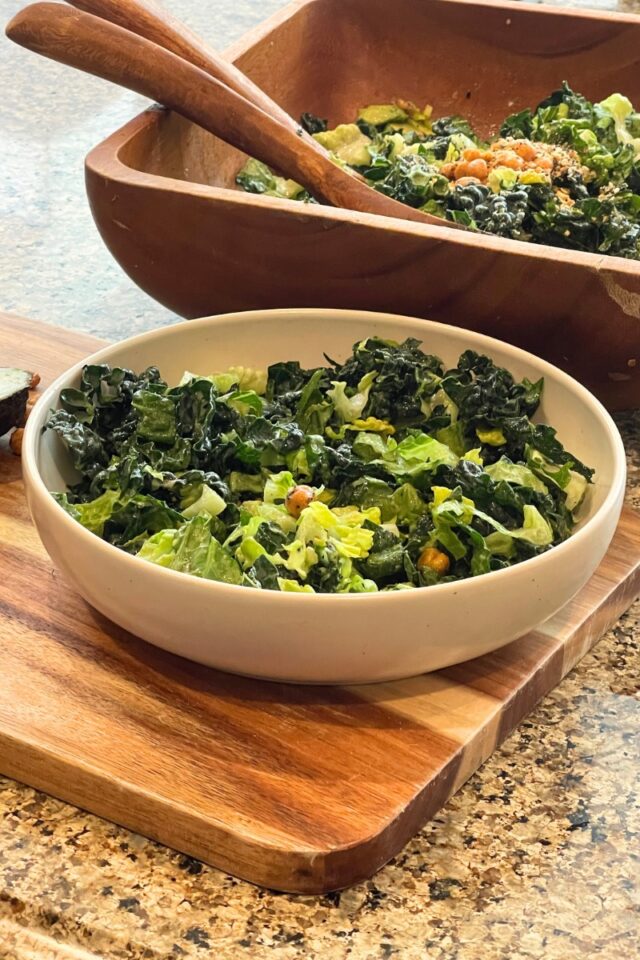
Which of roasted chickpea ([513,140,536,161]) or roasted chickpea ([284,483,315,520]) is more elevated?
roasted chickpea ([513,140,536,161])

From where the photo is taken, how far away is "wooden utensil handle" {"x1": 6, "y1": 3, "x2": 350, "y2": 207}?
1381 mm

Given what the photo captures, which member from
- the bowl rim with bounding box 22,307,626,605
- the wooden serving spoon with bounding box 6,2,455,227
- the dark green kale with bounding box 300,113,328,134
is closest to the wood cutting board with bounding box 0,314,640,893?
the bowl rim with bounding box 22,307,626,605

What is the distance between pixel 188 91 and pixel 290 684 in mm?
718

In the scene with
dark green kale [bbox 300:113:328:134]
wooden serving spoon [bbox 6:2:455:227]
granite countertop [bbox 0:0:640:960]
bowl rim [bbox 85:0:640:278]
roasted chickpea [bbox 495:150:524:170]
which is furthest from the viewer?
dark green kale [bbox 300:113:328:134]

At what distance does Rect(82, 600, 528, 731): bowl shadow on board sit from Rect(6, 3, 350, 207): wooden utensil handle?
581mm

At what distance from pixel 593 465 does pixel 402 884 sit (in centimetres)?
42

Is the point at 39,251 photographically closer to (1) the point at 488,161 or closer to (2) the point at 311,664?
(1) the point at 488,161

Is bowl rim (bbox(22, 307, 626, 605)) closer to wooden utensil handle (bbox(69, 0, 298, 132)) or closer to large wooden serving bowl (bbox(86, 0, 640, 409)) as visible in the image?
large wooden serving bowl (bbox(86, 0, 640, 409))

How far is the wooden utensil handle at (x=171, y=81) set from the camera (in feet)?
4.53

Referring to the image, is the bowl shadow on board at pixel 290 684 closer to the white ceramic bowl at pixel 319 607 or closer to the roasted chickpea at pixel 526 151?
the white ceramic bowl at pixel 319 607

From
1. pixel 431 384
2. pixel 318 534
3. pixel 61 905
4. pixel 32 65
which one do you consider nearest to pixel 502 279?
pixel 431 384

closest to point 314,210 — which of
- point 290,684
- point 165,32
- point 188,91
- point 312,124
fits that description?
point 188,91

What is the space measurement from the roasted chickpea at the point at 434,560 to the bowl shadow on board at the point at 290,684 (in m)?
0.09

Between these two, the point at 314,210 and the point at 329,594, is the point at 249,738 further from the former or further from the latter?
the point at 314,210
